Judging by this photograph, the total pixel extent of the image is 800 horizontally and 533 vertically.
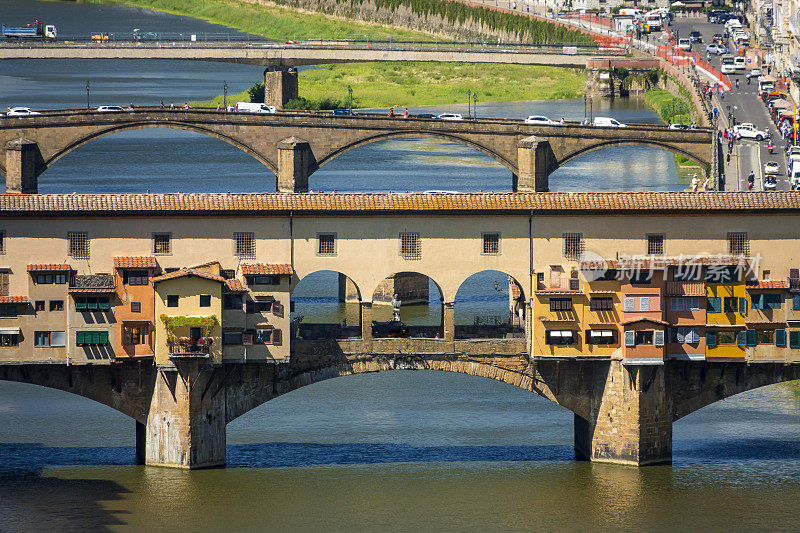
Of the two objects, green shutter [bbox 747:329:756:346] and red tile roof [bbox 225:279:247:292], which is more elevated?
red tile roof [bbox 225:279:247:292]

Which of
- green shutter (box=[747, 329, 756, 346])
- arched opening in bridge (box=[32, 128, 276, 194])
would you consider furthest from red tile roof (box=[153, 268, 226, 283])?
arched opening in bridge (box=[32, 128, 276, 194])

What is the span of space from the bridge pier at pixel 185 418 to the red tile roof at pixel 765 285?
2265 cm

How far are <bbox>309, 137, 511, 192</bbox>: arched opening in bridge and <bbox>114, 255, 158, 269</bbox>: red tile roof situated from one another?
6013 centimetres

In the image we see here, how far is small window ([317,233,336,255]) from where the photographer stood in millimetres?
69062

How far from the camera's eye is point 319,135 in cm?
12756

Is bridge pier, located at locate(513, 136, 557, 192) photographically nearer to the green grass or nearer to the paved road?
the paved road

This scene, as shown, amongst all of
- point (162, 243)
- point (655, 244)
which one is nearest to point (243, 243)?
point (162, 243)

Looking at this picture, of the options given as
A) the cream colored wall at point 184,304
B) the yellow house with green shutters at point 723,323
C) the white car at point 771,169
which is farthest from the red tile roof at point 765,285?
the white car at point 771,169

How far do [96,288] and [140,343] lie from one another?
291 centimetres

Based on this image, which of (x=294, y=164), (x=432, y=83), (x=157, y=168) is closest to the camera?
(x=294, y=164)

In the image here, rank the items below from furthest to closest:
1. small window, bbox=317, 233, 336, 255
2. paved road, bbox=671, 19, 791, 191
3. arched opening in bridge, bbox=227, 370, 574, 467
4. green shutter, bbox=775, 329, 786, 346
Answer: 1. paved road, bbox=671, 19, 791, 191
2. arched opening in bridge, bbox=227, 370, 574, 467
3. green shutter, bbox=775, 329, 786, 346
4. small window, bbox=317, 233, 336, 255

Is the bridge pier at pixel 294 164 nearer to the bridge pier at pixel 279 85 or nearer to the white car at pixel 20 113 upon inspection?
the white car at pixel 20 113

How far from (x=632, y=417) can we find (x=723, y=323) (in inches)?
227

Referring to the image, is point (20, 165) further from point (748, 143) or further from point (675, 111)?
point (675, 111)
